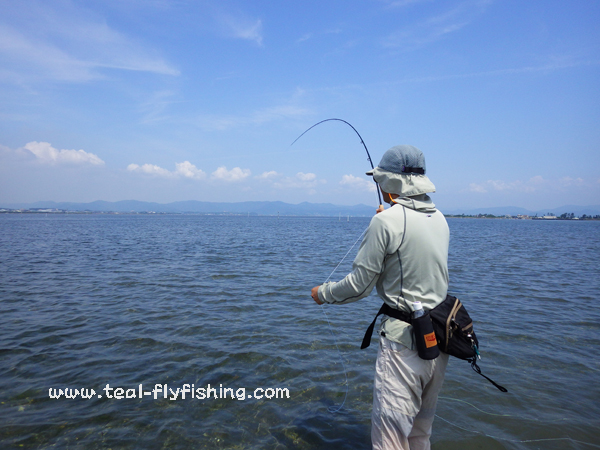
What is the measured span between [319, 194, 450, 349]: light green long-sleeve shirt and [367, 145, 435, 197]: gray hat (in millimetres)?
88

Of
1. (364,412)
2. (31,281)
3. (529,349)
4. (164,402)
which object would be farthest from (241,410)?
(31,281)

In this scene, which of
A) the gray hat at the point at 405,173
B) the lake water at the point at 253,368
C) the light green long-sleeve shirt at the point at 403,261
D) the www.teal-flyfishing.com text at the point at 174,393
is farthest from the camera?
the www.teal-flyfishing.com text at the point at 174,393

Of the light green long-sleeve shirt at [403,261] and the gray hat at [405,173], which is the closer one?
the light green long-sleeve shirt at [403,261]

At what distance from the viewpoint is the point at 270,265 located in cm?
1891

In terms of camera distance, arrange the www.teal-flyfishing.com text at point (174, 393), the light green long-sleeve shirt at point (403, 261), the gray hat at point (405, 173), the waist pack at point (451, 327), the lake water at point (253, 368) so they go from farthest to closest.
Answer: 1. the www.teal-flyfishing.com text at point (174, 393)
2. the lake water at point (253, 368)
3. the gray hat at point (405, 173)
4. the waist pack at point (451, 327)
5. the light green long-sleeve shirt at point (403, 261)

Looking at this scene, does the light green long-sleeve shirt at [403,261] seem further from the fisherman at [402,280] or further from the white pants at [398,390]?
the white pants at [398,390]

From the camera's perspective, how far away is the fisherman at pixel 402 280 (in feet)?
8.90

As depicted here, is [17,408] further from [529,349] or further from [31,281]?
[31,281]

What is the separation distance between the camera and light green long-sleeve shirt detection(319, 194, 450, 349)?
8.85ft

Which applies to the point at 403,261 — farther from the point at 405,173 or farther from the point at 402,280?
the point at 405,173

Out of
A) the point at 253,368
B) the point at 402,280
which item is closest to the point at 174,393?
the point at 253,368

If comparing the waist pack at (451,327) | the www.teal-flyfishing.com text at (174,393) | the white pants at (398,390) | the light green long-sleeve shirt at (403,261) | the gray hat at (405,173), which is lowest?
the www.teal-flyfishing.com text at (174,393)

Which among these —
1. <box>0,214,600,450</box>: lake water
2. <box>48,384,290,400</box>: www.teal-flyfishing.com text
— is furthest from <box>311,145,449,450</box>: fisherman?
<box>48,384,290,400</box>: www.teal-flyfishing.com text

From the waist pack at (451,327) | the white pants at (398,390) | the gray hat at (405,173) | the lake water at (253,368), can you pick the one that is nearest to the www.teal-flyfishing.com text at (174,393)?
the lake water at (253,368)
